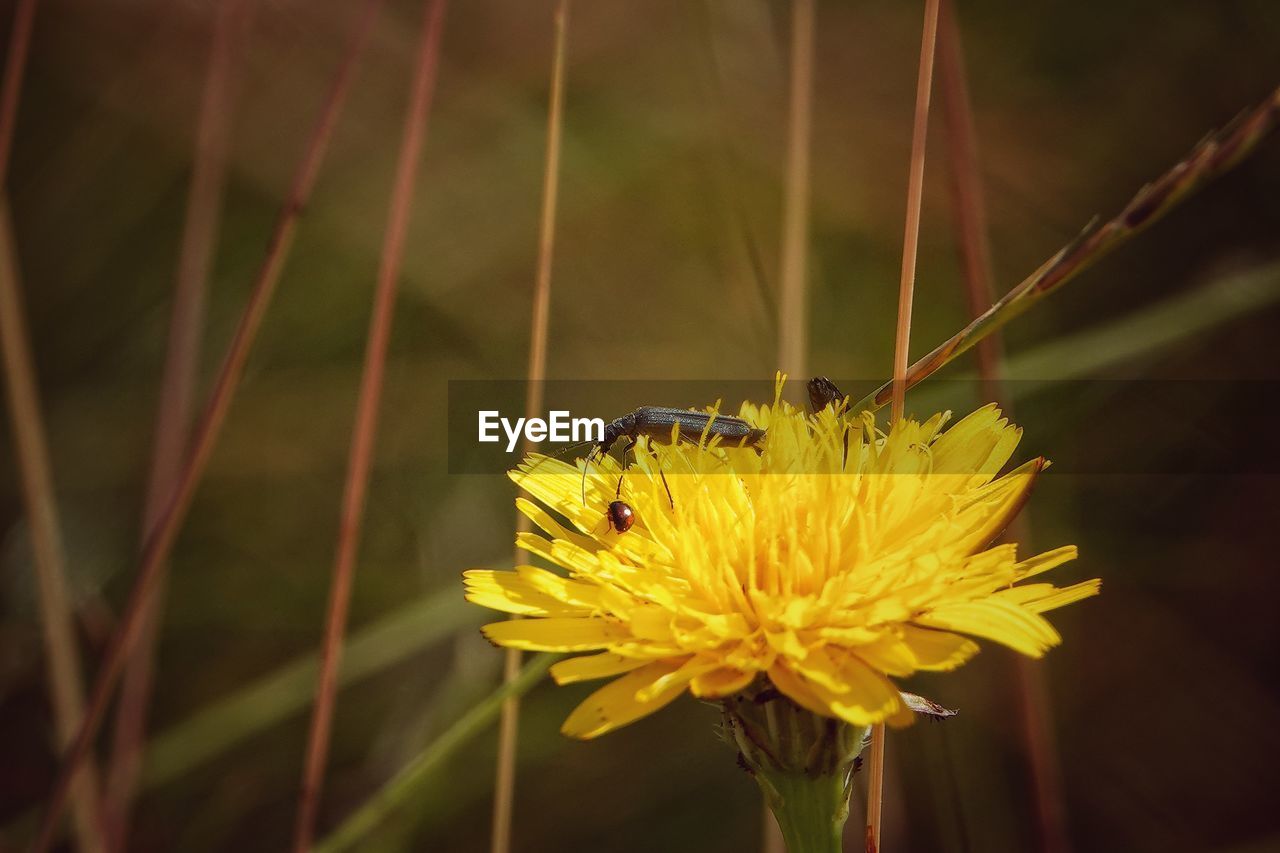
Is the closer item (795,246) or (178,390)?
(795,246)

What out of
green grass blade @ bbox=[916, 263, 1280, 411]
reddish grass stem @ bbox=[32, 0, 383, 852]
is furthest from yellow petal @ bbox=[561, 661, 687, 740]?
green grass blade @ bbox=[916, 263, 1280, 411]

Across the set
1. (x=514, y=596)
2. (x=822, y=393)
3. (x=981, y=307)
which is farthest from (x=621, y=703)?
(x=981, y=307)

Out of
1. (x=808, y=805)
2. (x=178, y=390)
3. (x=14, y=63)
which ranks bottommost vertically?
(x=808, y=805)

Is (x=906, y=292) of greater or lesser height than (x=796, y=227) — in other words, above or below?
below

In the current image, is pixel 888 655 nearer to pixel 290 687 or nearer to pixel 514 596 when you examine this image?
pixel 514 596

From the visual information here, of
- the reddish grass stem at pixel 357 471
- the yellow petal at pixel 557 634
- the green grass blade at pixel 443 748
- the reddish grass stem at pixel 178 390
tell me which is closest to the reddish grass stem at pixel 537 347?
the green grass blade at pixel 443 748

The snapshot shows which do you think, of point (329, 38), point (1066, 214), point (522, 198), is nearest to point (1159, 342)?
point (1066, 214)
